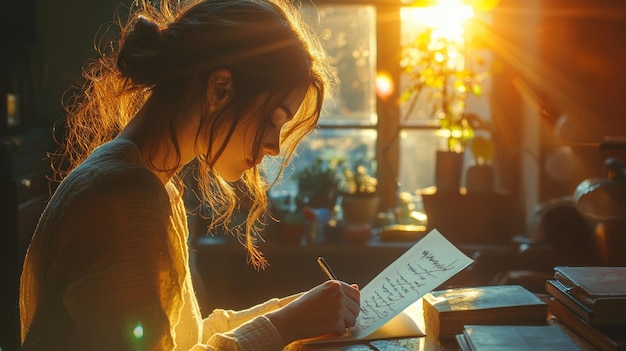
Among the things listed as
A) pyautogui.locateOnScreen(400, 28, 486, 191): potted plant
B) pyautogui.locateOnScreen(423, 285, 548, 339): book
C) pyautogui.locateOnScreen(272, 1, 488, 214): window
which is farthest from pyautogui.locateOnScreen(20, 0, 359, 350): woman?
pyautogui.locateOnScreen(272, 1, 488, 214): window

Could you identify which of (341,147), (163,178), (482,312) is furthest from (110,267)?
(341,147)

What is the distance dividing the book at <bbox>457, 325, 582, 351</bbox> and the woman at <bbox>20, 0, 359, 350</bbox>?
0.21 m

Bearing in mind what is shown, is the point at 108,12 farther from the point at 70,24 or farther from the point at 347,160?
the point at 347,160

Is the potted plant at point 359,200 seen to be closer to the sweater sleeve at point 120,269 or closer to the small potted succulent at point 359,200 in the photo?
the small potted succulent at point 359,200

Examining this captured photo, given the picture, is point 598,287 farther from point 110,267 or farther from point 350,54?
point 350,54

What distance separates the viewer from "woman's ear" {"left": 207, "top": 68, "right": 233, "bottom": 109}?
3.66 ft

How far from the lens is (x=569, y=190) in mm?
2742

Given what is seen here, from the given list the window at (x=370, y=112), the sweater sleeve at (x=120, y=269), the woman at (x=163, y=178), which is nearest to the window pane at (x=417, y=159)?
the window at (x=370, y=112)

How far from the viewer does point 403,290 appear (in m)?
1.21

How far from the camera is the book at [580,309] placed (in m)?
1.04

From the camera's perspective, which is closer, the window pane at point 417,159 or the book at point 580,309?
the book at point 580,309

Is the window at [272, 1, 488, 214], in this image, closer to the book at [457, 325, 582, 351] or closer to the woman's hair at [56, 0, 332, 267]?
the woman's hair at [56, 0, 332, 267]

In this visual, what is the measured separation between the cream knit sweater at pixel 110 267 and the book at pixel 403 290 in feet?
0.53

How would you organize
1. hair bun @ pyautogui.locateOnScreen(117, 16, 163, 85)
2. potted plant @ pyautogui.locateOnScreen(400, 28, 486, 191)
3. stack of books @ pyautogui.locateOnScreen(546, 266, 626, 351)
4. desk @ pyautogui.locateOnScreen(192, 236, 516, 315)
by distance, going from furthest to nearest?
desk @ pyautogui.locateOnScreen(192, 236, 516, 315), potted plant @ pyautogui.locateOnScreen(400, 28, 486, 191), hair bun @ pyautogui.locateOnScreen(117, 16, 163, 85), stack of books @ pyautogui.locateOnScreen(546, 266, 626, 351)
